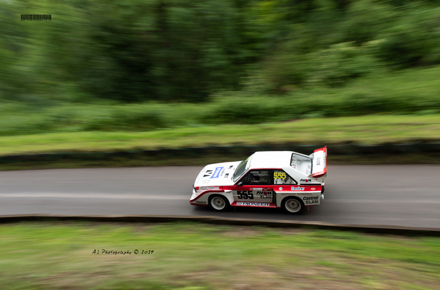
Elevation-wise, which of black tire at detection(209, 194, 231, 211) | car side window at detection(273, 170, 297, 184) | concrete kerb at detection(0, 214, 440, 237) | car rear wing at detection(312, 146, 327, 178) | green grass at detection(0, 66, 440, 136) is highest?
green grass at detection(0, 66, 440, 136)

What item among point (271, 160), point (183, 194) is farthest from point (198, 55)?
point (271, 160)

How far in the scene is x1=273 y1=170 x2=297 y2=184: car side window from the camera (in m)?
7.05

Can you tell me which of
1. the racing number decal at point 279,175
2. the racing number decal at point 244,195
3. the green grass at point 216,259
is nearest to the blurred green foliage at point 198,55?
the racing number decal at point 244,195

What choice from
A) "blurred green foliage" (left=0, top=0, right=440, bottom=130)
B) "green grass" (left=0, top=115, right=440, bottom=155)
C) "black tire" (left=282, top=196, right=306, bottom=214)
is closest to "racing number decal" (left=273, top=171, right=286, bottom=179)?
"black tire" (left=282, top=196, right=306, bottom=214)

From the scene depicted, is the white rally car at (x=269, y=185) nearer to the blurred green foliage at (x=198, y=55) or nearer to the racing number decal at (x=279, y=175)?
the racing number decal at (x=279, y=175)

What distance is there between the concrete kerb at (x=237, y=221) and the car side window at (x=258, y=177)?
83 centimetres

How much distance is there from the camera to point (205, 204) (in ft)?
24.6

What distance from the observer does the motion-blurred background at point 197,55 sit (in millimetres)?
20500

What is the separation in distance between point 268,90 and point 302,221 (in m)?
15.0

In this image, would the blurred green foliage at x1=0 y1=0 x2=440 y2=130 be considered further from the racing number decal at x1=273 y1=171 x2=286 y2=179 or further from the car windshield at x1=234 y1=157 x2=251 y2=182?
the racing number decal at x1=273 y1=171 x2=286 y2=179

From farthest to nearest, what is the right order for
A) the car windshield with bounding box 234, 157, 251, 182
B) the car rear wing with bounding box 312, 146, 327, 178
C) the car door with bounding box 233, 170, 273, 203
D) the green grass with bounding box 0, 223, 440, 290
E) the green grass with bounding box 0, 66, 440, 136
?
the green grass with bounding box 0, 66, 440, 136 < the car windshield with bounding box 234, 157, 251, 182 < the car door with bounding box 233, 170, 273, 203 < the car rear wing with bounding box 312, 146, 327, 178 < the green grass with bounding box 0, 223, 440, 290

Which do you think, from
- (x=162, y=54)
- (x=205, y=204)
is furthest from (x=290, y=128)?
(x=162, y=54)

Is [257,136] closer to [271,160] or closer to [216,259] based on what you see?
[271,160]

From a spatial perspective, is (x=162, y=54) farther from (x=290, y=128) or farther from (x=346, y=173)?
(x=346, y=173)
